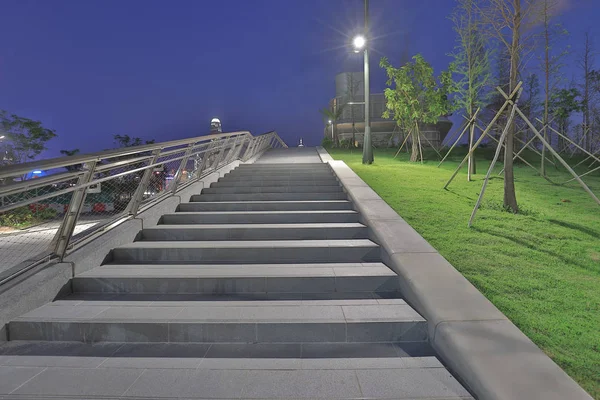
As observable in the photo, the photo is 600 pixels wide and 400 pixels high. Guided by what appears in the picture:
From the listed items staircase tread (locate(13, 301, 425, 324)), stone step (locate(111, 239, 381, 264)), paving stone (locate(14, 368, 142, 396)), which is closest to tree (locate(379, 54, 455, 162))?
stone step (locate(111, 239, 381, 264))

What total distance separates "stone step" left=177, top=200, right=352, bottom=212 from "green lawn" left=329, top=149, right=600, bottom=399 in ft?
3.84

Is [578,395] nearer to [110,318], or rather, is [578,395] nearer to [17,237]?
[110,318]

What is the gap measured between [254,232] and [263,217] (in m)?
0.68

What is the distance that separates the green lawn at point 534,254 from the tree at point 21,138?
28.5 metres

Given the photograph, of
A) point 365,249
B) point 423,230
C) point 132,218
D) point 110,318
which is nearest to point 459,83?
point 423,230

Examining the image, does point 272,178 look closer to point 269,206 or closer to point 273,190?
point 273,190

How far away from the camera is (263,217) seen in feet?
19.5

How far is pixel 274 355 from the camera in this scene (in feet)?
9.60

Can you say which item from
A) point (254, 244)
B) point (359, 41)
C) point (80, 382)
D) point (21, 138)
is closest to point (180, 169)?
point (254, 244)

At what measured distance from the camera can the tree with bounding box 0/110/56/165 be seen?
25266 millimetres

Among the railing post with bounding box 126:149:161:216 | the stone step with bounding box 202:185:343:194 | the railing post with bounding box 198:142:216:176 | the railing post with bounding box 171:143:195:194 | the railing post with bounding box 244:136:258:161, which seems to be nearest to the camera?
the railing post with bounding box 126:149:161:216

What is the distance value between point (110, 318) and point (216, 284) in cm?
106

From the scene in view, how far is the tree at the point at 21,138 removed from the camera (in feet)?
82.9

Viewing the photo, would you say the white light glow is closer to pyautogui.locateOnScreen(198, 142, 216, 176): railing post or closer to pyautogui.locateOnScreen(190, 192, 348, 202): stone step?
pyautogui.locateOnScreen(198, 142, 216, 176): railing post
